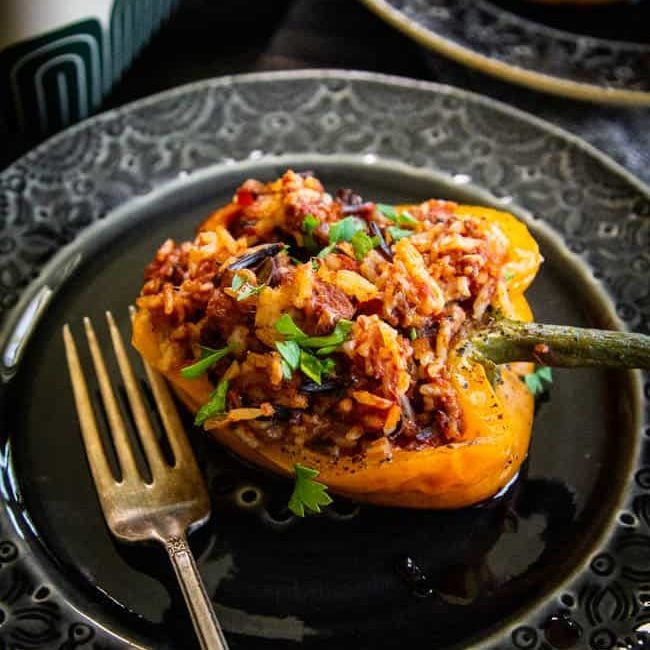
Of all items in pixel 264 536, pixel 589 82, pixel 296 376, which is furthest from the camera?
pixel 589 82

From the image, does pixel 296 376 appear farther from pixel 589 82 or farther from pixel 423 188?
pixel 589 82

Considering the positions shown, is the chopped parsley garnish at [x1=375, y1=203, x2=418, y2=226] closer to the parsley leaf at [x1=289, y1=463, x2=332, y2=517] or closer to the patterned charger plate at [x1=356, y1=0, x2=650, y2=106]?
the parsley leaf at [x1=289, y1=463, x2=332, y2=517]

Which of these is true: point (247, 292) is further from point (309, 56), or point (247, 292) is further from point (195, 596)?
point (309, 56)

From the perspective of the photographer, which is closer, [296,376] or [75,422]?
[296,376]

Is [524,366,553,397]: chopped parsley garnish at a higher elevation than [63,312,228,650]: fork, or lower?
higher

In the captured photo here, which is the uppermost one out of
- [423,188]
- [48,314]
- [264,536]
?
[423,188]

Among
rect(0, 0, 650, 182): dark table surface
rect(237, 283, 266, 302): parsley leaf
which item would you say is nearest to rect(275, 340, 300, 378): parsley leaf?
rect(237, 283, 266, 302): parsley leaf

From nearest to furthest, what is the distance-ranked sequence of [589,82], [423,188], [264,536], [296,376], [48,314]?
1. [296,376]
2. [264,536]
3. [48,314]
4. [423,188]
5. [589,82]

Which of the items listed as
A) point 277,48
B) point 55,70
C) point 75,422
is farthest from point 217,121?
point 75,422
